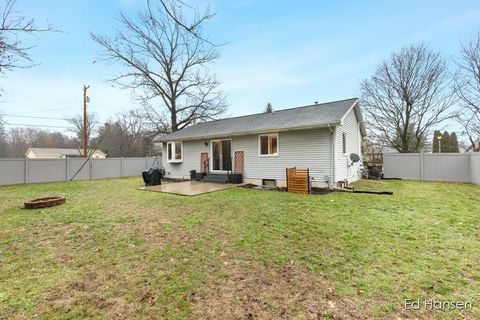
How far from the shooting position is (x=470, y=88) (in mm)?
14797

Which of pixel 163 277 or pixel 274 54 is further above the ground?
pixel 274 54

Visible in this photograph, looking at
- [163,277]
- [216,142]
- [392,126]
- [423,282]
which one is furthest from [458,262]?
[392,126]

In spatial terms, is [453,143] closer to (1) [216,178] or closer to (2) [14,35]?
(1) [216,178]

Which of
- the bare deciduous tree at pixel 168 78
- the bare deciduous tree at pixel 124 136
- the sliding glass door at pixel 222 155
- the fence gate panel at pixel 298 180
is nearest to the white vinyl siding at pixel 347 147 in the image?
the fence gate panel at pixel 298 180

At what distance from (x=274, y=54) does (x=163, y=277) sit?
12.1 m

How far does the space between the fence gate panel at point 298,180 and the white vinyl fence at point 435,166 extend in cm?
757

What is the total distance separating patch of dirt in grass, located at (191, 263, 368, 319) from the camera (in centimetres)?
210

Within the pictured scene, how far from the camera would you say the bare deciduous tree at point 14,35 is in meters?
4.73

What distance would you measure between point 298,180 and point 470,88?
1518cm

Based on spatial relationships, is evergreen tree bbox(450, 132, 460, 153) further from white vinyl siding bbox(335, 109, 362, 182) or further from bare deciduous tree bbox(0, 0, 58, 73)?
bare deciduous tree bbox(0, 0, 58, 73)

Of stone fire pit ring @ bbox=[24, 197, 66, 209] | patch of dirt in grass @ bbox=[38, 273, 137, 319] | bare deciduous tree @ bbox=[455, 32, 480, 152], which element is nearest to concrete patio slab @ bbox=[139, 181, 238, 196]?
stone fire pit ring @ bbox=[24, 197, 66, 209]

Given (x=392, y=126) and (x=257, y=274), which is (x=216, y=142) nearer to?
(x=257, y=274)

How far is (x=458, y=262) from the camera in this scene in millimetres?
3012

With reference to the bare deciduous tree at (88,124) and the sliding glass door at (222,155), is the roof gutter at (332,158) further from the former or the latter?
the bare deciduous tree at (88,124)
